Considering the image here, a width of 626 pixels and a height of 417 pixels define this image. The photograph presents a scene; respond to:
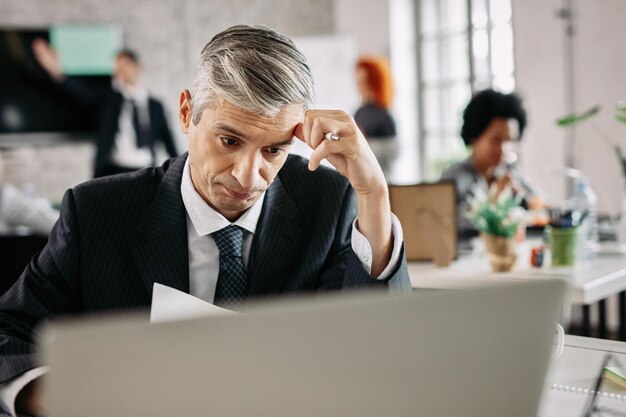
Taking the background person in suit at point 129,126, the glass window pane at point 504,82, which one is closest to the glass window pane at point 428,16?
the glass window pane at point 504,82

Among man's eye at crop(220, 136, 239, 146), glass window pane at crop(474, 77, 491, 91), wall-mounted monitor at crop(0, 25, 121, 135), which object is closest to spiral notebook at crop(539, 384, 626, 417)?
man's eye at crop(220, 136, 239, 146)

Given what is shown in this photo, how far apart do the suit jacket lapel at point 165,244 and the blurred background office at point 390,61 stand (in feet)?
12.0

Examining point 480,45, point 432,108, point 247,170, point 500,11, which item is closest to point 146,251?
point 247,170

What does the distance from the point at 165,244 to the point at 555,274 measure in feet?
4.72

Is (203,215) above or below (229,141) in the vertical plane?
below

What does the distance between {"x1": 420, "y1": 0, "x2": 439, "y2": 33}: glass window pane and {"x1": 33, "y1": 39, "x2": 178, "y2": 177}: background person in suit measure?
227cm

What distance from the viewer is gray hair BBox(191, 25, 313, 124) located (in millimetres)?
1179

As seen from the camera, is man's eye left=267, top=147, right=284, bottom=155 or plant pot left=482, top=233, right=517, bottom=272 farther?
plant pot left=482, top=233, right=517, bottom=272

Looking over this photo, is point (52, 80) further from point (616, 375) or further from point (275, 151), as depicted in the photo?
point (616, 375)

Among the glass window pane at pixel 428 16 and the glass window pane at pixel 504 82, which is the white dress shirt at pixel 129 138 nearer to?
the glass window pane at pixel 428 16

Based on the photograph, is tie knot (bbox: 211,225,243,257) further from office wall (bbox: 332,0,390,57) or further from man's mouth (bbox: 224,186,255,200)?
office wall (bbox: 332,0,390,57)

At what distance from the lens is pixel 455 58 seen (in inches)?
235

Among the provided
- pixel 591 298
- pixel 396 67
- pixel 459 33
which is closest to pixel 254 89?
pixel 591 298

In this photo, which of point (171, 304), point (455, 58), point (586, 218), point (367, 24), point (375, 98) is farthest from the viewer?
point (367, 24)
